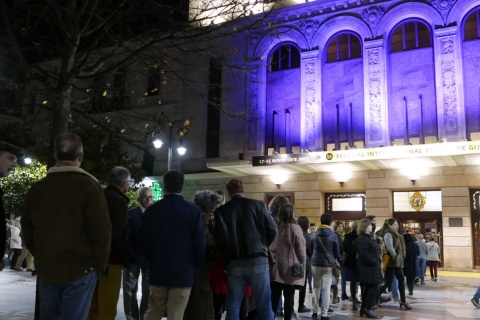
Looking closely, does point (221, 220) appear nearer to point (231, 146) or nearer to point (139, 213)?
point (139, 213)

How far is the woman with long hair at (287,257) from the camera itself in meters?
7.20

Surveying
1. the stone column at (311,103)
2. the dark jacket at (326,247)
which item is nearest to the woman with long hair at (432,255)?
the stone column at (311,103)

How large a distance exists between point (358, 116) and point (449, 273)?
846cm

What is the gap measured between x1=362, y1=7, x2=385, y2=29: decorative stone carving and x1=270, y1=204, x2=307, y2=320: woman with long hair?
1878cm

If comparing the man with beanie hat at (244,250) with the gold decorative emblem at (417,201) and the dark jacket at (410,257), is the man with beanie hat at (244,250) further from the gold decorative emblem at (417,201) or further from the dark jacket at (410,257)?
the gold decorative emblem at (417,201)

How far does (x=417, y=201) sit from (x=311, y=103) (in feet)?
23.9

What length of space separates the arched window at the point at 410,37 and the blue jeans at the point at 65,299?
890 inches

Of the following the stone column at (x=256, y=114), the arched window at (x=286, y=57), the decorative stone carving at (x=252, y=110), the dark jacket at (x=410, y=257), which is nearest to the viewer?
the dark jacket at (x=410, y=257)

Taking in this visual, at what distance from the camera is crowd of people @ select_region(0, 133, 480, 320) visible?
372 centimetres

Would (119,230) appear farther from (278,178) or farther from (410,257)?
(278,178)

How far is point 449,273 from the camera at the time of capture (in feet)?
66.6

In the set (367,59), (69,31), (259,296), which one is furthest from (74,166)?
(367,59)

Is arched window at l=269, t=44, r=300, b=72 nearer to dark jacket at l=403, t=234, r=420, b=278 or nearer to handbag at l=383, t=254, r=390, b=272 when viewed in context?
dark jacket at l=403, t=234, r=420, b=278

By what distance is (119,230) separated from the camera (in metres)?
5.22
